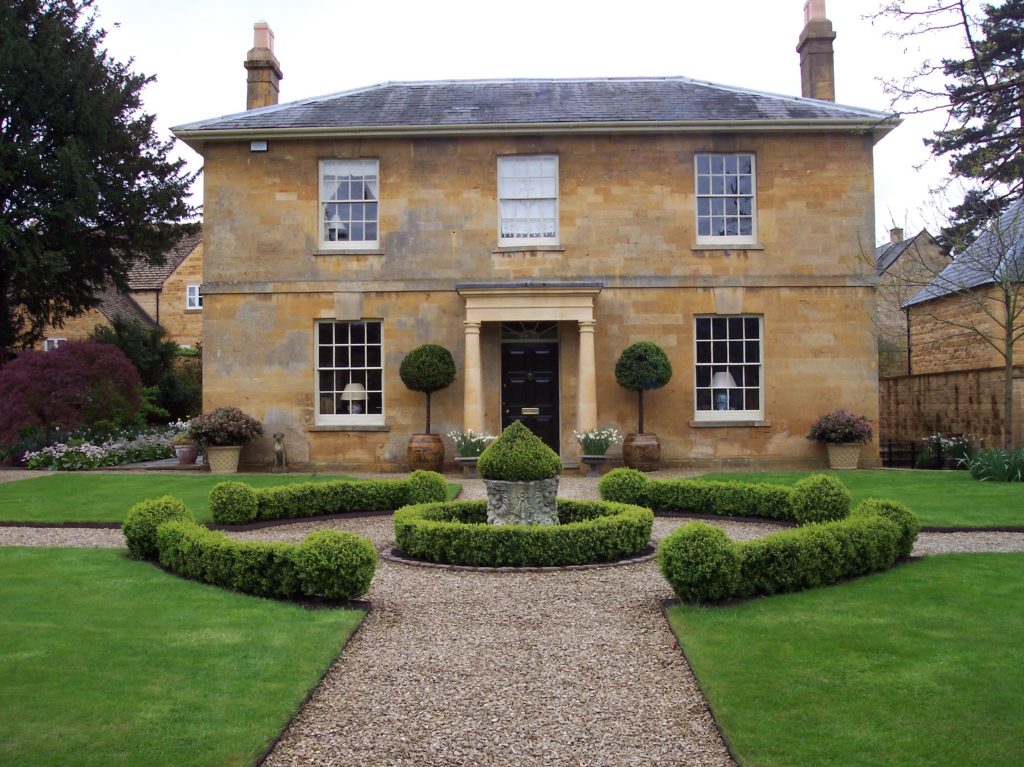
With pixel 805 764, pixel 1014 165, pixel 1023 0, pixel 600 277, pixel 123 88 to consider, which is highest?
pixel 123 88

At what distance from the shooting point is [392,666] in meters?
6.28

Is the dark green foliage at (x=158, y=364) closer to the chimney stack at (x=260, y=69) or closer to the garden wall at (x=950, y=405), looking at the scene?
the chimney stack at (x=260, y=69)

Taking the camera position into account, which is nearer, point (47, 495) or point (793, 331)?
point (47, 495)

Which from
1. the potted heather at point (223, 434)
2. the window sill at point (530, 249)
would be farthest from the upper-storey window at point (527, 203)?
the potted heather at point (223, 434)

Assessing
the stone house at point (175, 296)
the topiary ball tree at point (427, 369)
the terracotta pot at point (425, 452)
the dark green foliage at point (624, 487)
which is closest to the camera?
the dark green foliage at point (624, 487)

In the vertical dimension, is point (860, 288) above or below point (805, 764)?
above

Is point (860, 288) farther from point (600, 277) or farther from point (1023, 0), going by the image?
point (1023, 0)

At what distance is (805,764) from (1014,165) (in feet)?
12.1

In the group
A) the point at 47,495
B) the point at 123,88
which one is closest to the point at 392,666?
the point at 47,495

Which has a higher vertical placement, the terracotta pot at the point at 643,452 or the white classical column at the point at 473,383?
the white classical column at the point at 473,383

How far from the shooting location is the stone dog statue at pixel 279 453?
62.2 ft

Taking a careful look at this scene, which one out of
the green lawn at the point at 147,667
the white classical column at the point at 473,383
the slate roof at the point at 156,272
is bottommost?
the green lawn at the point at 147,667

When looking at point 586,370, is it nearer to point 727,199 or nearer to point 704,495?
point 727,199

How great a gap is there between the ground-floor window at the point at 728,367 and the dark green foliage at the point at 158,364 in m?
17.5
